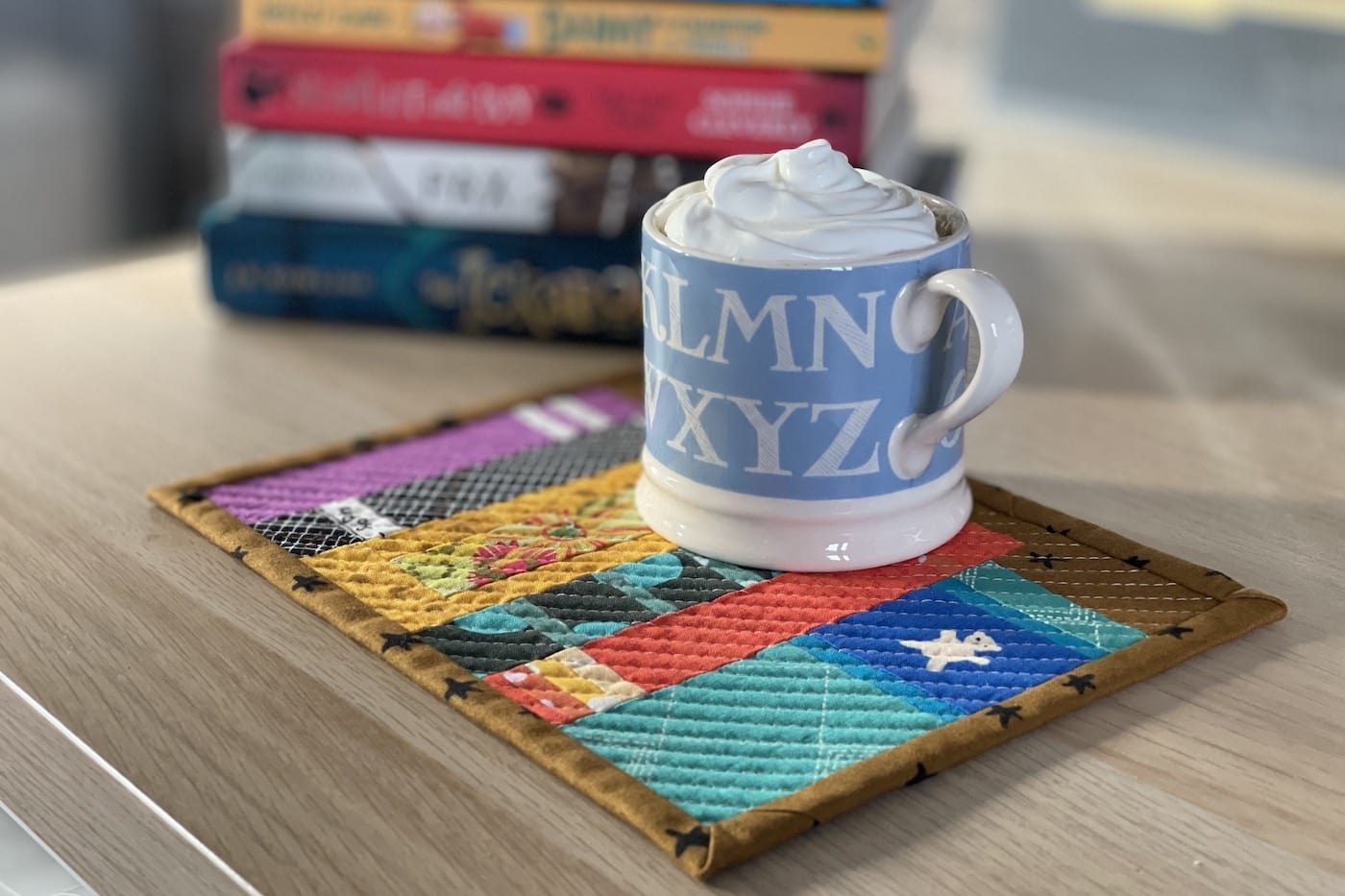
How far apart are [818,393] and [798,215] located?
0.06 metres

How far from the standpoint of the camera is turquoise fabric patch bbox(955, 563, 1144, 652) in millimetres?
481

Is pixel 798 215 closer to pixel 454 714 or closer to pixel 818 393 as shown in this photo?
pixel 818 393

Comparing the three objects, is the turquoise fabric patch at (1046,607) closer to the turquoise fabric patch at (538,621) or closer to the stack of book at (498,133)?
the turquoise fabric patch at (538,621)

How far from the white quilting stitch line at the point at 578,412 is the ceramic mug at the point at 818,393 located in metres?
0.12

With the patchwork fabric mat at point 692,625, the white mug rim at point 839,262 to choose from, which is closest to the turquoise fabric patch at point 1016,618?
the patchwork fabric mat at point 692,625

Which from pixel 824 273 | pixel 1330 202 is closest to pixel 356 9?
pixel 824 273

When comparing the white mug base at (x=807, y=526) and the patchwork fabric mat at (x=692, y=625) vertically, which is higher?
the white mug base at (x=807, y=526)

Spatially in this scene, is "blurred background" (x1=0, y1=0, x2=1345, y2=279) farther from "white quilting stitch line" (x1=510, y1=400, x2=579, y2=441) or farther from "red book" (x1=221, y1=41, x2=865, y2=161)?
"white quilting stitch line" (x1=510, y1=400, x2=579, y2=441)

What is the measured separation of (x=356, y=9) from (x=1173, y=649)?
1.71 ft

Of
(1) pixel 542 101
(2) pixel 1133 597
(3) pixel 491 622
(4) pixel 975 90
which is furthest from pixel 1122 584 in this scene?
(4) pixel 975 90

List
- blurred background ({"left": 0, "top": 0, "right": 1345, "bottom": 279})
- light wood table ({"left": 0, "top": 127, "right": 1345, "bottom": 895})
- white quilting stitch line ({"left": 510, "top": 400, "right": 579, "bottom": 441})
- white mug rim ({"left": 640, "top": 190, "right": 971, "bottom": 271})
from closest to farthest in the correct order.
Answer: light wood table ({"left": 0, "top": 127, "right": 1345, "bottom": 895}) → white mug rim ({"left": 640, "top": 190, "right": 971, "bottom": 271}) → white quilting stitch line ({"left": 510, "top": 400, "right": 579, "bottom": 441}) → blurred background ({"left": 0, "top": 0, "right": 1345, "bottom": 279})

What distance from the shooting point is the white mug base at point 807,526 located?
0.52m

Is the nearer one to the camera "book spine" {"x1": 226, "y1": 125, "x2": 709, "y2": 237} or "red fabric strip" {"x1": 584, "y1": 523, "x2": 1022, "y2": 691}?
"red fabric strip" {"x1": 584, "y1": 523, "x2": 1022, "y2": 691}

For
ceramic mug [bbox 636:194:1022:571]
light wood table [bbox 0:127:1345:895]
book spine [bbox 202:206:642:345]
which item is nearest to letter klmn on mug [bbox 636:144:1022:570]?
ceramic mug [bbox 636:194:1022:571]
